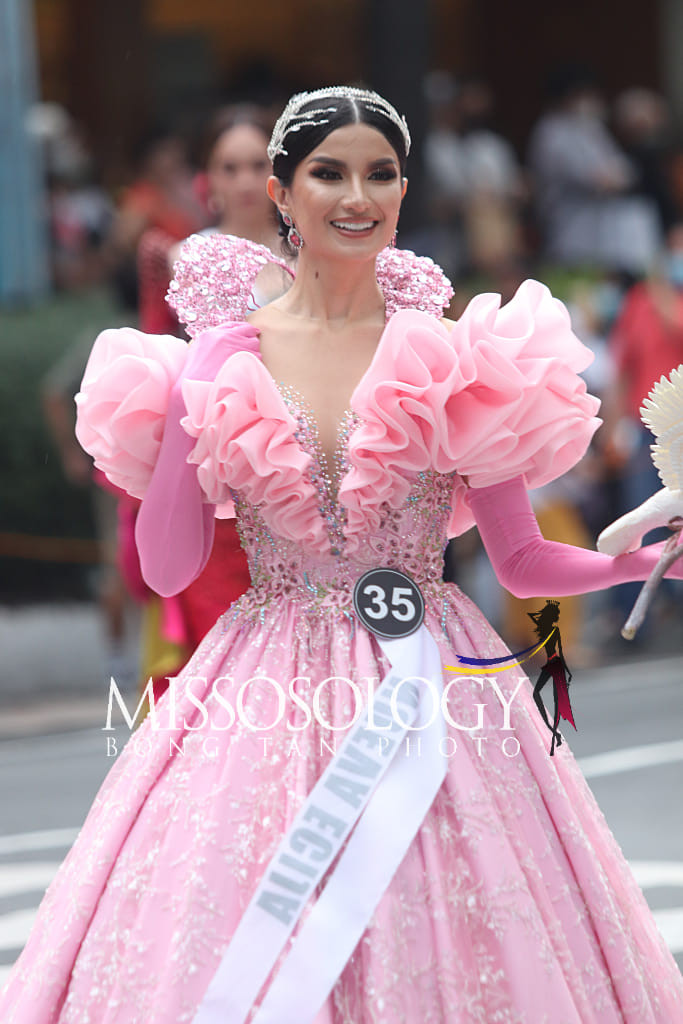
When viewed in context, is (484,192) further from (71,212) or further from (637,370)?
(637,370)

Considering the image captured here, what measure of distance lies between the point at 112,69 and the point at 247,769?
12.5m

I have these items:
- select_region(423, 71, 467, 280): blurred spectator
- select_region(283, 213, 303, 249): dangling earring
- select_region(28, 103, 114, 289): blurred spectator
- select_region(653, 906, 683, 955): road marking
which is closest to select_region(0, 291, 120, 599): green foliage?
select_region(28, 103, 114, 289): blurred spectator

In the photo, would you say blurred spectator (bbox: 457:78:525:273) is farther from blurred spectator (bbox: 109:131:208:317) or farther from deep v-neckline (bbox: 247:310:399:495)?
deep v-neckline (bbox: 247:310:399:495)

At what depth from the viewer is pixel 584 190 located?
41.2ft

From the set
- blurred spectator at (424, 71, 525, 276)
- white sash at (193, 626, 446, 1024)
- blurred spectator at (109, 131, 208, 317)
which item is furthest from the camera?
blurred spectator at (424, 71, 525, 276)

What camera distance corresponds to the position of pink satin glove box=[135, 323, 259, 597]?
10.4 ft

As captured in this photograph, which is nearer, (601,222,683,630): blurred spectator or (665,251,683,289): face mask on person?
(601,222,683,630): blurred spectator

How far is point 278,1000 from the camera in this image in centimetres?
281

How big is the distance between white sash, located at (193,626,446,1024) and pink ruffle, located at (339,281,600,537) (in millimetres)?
293

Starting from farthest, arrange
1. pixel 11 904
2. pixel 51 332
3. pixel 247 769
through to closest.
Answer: pixel 51 332 < pixel 11 904 < pixel 247 769

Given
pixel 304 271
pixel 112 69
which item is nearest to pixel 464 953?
pixel 304 271

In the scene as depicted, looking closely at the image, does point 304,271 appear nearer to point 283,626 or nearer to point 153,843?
point 283,626

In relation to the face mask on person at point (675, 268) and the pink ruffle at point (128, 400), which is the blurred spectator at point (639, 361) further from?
the pink ruffle at point (128, 400)

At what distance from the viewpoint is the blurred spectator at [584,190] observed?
12320 mm
